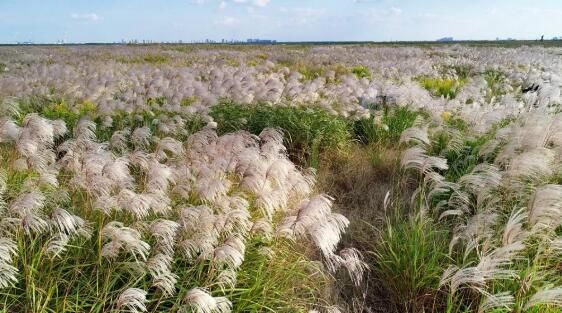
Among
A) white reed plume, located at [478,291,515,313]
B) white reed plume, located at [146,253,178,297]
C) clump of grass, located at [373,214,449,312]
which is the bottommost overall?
clump of grass, located at [373,214,449,312]

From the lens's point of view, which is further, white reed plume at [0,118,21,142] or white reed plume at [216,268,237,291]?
white reed plume at [0,118,21,142]

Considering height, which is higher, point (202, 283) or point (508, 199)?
point (508, 199)

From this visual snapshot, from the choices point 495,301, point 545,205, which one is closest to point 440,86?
point 545,205

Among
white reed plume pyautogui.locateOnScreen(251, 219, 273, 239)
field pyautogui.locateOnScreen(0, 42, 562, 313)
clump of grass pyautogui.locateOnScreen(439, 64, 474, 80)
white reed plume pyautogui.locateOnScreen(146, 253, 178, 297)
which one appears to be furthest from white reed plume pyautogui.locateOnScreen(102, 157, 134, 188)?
clump of grass pyautogui.locateOnScreen(439, 64, 474, 80)

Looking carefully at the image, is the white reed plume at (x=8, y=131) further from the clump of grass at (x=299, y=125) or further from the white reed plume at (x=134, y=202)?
the clump of grass at (x=299, y=125)

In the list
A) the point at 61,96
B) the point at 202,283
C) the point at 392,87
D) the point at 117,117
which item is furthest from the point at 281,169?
the point at 61,96

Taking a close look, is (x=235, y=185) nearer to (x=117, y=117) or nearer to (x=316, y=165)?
(x=316, y=165)

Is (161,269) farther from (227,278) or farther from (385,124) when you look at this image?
(385,124)

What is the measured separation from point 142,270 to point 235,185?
2239 mm

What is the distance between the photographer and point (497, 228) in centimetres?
410

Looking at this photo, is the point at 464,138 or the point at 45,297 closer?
the point at 45,297

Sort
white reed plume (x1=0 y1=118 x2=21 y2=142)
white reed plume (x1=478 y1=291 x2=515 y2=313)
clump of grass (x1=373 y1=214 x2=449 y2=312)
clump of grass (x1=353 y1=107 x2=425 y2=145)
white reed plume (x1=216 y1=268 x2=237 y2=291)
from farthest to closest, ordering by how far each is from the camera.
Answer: clump of grass (x1=353 y1=107 x2=425 y2=145) → white reed plume (x1=0 y1=118 x2=21 y2=142) → clump of grass (x1=373 y1=214 x2=449 y2=312) → white reed plume (x1=216 y1=268 x2=237 y2=291) → white reed plume (x1=478 y1=291 x2=515 y2=313)

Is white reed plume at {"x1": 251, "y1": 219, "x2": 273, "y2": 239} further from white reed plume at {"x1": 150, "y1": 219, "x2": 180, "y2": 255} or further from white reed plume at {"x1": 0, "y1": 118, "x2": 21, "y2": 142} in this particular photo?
white reed plume at {"x1": 0, "y1": 118, "x2": 21, "y2": 142}

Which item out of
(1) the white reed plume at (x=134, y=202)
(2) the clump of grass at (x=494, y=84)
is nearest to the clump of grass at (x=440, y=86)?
(2) the clump of grass at (x=494, y=84)
